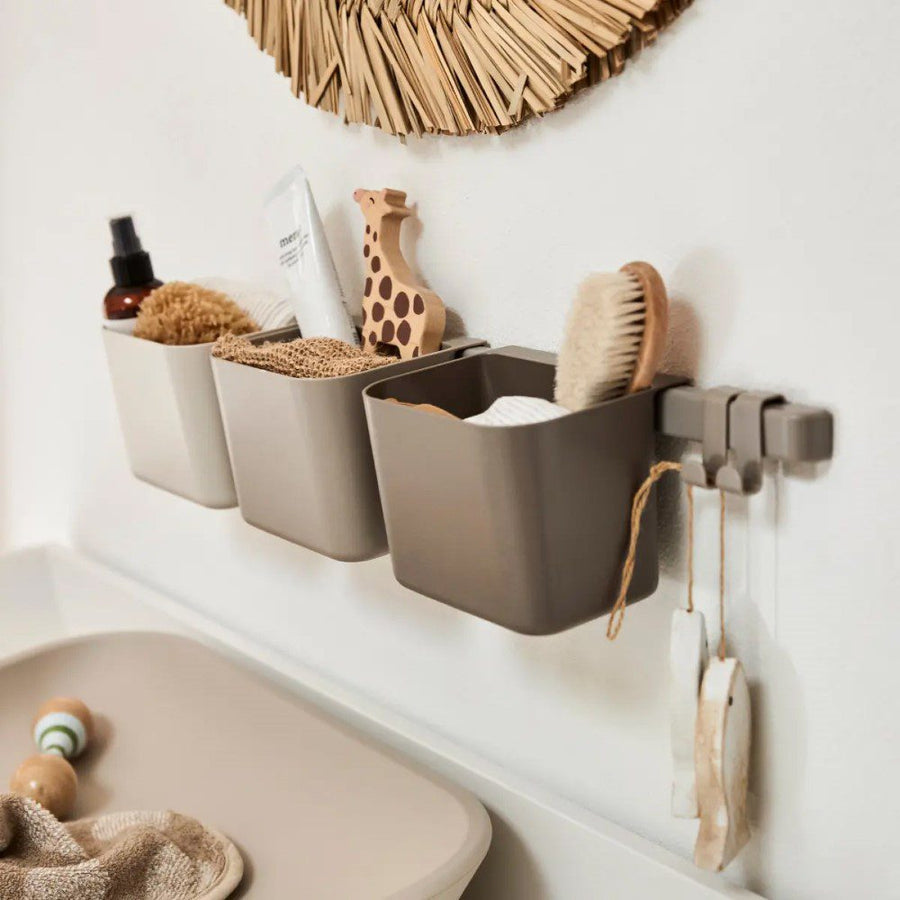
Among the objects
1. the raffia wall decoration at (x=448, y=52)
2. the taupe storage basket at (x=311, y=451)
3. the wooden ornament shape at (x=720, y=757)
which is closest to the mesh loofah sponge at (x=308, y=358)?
the taupe storage basket at (x=311, y=451)

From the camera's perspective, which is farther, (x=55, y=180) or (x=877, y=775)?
(x=55, y=180)

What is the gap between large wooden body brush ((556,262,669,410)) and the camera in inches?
17.8

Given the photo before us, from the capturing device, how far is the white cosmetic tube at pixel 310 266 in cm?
63

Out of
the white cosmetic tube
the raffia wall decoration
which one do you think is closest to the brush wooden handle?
the raffia wall decoration

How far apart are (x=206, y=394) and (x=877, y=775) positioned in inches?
16.7

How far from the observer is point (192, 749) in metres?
0.76

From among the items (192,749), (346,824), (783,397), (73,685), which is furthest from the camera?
(73,685)

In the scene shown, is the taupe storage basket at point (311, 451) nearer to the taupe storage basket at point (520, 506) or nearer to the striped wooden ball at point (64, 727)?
the taupe storage basket at point (520, 506)

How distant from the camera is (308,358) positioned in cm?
58

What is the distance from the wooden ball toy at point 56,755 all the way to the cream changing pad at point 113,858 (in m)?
0.04

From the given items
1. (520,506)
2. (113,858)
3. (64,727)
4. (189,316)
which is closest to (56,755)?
(64,727)

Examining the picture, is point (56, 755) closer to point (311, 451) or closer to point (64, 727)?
point (64, 727)

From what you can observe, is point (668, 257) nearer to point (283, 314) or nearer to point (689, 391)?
point (689, 391)

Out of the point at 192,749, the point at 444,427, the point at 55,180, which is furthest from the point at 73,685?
the point at 444,427
